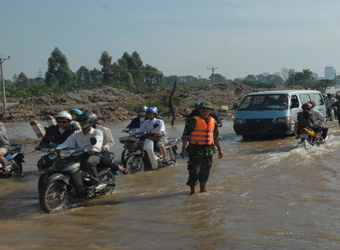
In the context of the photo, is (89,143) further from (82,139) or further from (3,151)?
(3,151)

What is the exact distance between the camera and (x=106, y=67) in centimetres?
6762

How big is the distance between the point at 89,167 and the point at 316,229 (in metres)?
3.33

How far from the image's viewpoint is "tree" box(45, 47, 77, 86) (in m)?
66.8

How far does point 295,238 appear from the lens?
15.6 feet

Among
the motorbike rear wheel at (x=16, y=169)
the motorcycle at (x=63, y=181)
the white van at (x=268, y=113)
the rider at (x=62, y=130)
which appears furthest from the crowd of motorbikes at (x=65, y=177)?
the white van at (x=268, y=113)

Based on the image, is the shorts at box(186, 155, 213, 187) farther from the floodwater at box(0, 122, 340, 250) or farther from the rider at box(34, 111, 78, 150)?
the rider at box(34, 111, 78, 150)

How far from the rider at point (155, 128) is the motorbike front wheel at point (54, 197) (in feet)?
11.3

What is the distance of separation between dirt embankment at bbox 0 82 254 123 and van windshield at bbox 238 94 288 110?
40.1 feet

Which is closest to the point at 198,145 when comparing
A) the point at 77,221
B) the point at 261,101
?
the point at 77,221

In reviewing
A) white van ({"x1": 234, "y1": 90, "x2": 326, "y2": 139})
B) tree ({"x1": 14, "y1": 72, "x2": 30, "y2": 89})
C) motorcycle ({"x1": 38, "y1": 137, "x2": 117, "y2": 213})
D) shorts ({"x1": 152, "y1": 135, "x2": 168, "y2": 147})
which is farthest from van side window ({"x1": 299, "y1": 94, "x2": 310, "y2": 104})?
tree ({"x1": 14, "y1": 72, "x2": 30, "y2": 89})

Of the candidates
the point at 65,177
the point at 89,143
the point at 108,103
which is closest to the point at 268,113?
the point at 89,143

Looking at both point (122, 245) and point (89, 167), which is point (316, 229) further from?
point (89, 167)

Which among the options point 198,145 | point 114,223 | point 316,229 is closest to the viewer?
point 316,229

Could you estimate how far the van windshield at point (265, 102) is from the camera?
1464 cm
